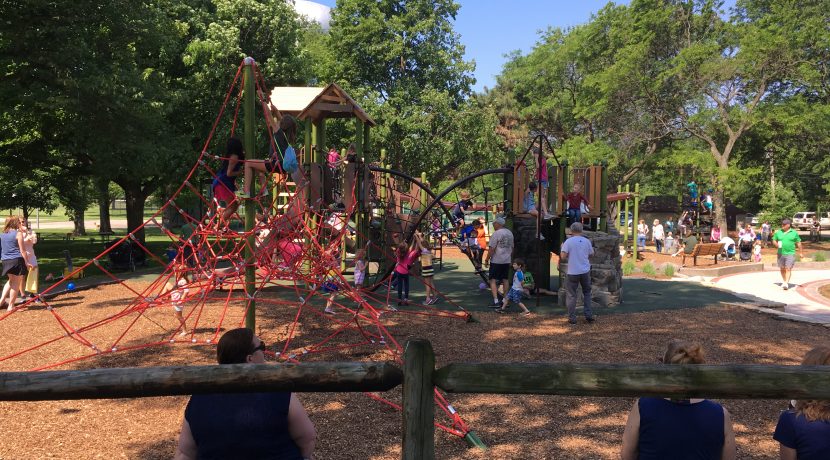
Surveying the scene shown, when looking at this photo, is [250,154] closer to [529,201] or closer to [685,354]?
[685,354]

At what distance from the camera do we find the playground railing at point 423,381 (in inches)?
87.9

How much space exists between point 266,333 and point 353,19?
2505cm

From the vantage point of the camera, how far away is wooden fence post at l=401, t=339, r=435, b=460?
243cm

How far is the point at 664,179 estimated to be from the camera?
34.1 metres

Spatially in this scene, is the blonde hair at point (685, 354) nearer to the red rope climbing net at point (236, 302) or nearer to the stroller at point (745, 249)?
the red rope climbing net at point (236, 302)

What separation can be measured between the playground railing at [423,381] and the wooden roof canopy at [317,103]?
7.02 m

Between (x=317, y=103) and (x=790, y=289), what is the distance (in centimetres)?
1301

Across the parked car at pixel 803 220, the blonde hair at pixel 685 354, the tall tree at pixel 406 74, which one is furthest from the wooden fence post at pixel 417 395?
the parked car at pixel 803 220

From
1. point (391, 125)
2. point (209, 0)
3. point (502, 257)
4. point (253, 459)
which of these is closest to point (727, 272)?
point (502, 257)

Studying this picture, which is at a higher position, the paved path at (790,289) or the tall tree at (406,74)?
the tall tree at (406,74)

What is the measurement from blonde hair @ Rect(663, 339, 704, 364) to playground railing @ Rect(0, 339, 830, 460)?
0.75 ft

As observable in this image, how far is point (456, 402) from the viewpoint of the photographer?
564 centimetres

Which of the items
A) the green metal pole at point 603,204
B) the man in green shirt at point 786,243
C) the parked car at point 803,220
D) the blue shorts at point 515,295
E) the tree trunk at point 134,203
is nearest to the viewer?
the blue shorts at point 515,295


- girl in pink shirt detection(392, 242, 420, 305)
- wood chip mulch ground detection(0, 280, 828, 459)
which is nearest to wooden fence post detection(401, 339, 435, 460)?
wood chip mulch ground detection(0, 280, 828, 459)
